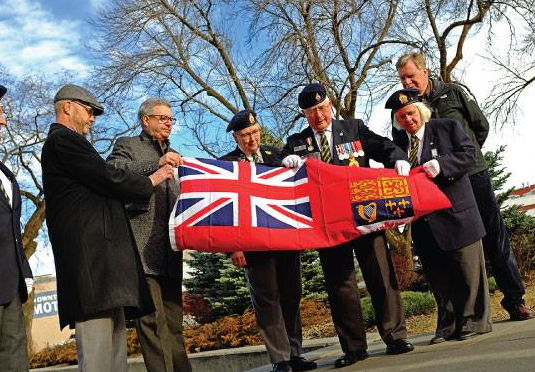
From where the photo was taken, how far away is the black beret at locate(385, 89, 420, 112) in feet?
15.6

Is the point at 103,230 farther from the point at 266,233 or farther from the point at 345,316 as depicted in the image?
the point at 345,316

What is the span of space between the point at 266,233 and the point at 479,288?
1.71 metres

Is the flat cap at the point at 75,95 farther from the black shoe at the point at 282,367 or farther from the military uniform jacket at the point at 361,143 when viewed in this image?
the black shoe at the point at 282,367

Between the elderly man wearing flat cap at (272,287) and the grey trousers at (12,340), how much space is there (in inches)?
63.6

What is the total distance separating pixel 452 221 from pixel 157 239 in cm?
223

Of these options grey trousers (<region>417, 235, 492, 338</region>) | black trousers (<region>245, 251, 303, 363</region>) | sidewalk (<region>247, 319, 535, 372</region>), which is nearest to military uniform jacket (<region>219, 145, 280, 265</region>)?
black trousers (<region>245, 251, 303, 363</region>)

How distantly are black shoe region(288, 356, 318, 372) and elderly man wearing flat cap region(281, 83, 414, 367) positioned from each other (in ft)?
0.96

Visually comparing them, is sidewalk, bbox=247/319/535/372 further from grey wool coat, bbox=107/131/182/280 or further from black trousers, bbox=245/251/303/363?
grey wool coat, bbox=107/131/182/280

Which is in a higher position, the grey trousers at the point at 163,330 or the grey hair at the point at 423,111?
the grey hair at the point at 423,111

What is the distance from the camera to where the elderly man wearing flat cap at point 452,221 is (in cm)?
464

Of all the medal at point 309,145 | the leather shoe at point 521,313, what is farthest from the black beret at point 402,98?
the leather shoe at point 521,313

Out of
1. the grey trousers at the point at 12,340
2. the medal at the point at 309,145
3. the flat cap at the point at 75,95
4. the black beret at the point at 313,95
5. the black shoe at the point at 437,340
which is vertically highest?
the black beret at the point at 313,95

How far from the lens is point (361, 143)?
486cm

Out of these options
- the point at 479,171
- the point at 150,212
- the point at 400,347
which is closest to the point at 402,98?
the point at 479,171
